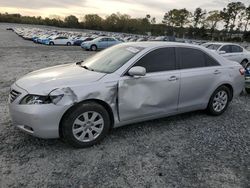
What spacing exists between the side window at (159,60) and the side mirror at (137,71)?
20cm

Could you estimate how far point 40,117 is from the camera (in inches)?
135

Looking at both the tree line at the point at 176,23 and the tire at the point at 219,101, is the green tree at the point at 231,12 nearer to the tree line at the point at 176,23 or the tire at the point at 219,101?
the tree line at the point at 176,23

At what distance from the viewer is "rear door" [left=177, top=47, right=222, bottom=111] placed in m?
4.69

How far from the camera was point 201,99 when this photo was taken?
198 inches

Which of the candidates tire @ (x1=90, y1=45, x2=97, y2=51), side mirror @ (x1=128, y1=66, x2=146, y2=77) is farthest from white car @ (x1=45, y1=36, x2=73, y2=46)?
side mirror @ (x1=128, y1=66, x2=146, y2=77)

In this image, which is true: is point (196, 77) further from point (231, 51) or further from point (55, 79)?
point (231, 51)

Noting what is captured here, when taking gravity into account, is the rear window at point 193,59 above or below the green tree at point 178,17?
below

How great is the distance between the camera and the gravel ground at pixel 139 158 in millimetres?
3127

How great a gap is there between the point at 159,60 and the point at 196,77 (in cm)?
84

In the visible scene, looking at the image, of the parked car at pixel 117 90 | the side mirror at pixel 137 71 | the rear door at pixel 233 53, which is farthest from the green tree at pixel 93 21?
the side mirror at pixel 137 71

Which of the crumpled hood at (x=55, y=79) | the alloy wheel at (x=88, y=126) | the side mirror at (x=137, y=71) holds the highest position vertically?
the side mirror at (x=137, y=71)

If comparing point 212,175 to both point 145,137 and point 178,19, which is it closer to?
point 145,137

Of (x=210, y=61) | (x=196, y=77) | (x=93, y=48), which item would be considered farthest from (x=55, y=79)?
(x=93, y=48)

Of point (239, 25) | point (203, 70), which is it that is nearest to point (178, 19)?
point (239, 25)
